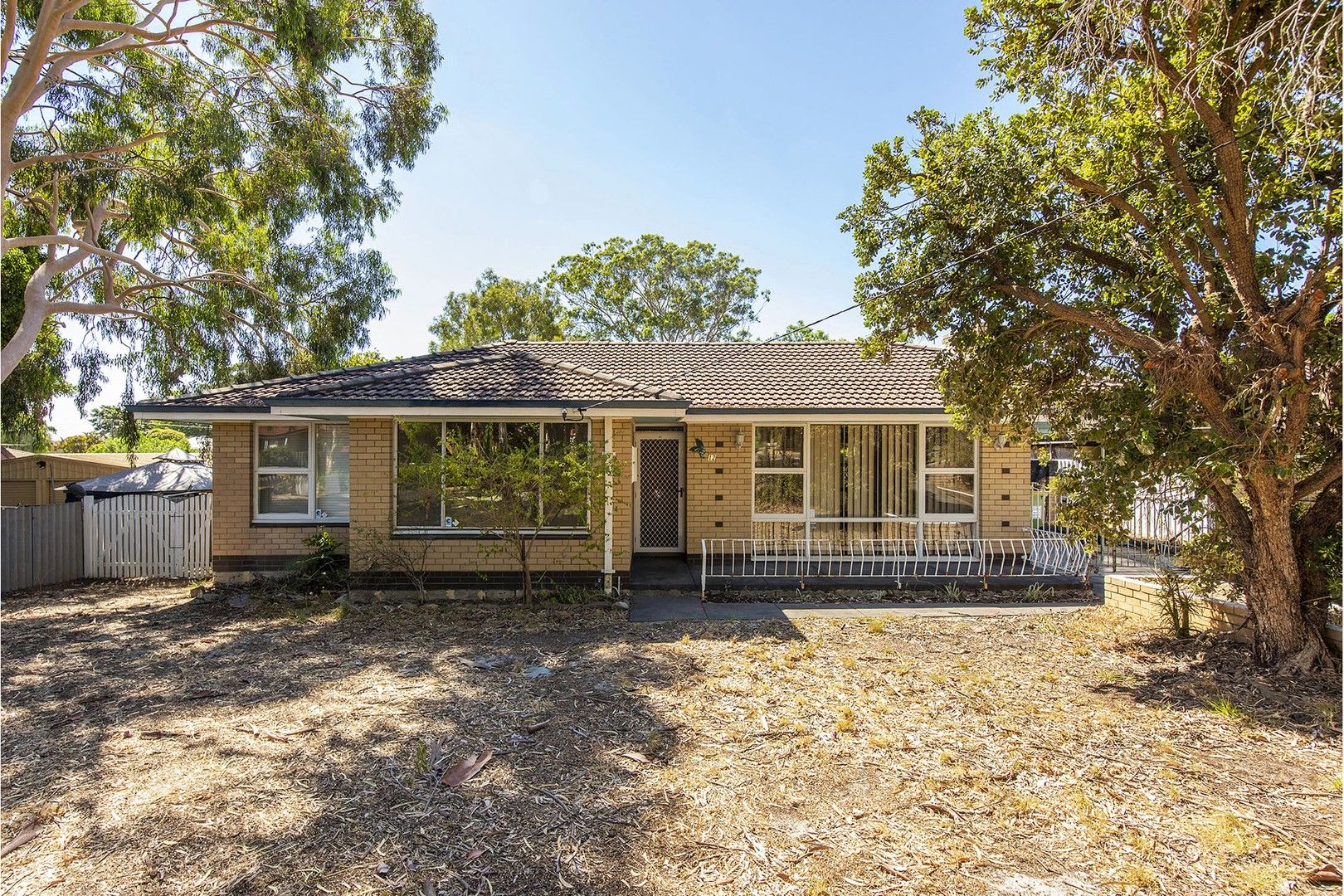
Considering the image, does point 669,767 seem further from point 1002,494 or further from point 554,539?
point 1002,494

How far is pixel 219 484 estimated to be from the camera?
35.2ft

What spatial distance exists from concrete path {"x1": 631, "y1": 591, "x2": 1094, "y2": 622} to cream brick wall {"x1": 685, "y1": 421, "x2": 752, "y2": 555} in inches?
89.2

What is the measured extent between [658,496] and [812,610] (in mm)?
4252

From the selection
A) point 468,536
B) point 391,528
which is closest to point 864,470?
point 468,536

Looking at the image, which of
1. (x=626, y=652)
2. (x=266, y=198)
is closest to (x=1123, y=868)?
(x=626, y=652)

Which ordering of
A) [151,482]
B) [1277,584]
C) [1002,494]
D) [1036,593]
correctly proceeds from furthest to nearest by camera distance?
[151,482] → [1002,494] → [1036,593] → [1277,584]

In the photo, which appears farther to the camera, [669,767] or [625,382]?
[625,382]

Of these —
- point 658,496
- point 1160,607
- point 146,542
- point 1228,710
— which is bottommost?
point 1228,710

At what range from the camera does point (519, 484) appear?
28.0 ft

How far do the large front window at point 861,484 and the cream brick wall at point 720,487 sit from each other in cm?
18

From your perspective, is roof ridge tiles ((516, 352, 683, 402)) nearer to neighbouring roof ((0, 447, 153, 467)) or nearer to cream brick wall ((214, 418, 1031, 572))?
cream brick wall ((214, 418, 1031, 572))

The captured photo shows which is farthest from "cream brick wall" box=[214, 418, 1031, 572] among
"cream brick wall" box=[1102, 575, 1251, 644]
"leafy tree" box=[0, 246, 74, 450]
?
"leafy tree" box=[0, 246, 74, 450]

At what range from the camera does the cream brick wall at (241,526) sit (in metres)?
10.7

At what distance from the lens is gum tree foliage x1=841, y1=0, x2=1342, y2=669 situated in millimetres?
5367
